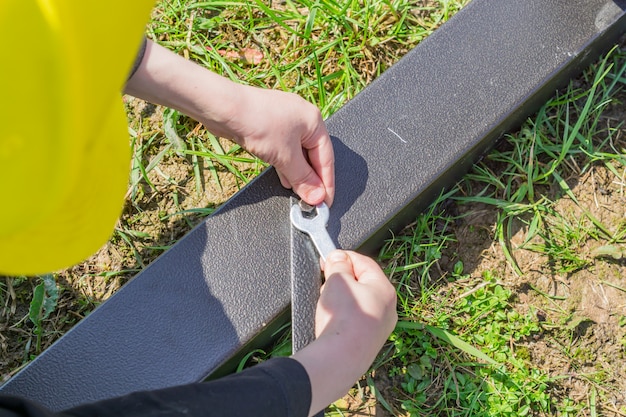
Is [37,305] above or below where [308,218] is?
below

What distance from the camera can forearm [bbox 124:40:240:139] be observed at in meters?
1.29

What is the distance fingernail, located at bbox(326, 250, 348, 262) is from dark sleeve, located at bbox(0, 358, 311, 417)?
30 centimetres

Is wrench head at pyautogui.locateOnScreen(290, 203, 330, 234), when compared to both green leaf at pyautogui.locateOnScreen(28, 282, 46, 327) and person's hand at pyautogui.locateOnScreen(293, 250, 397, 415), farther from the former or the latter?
green leaf at pyautogui.locateOnScreen(28, 282, 46, 327)

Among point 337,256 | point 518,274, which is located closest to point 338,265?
point 337,256

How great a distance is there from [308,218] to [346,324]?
0.92 feet

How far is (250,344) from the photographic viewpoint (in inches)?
58.3

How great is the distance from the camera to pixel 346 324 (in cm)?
131

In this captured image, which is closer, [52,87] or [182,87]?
[52,87]

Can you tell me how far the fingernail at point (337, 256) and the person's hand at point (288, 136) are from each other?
0.41 feet

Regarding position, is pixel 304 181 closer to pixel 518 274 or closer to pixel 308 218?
pixel 308 218

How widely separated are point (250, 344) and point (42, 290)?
56cm

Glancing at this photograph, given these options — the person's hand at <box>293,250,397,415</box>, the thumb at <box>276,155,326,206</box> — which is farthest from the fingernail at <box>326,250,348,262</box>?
the thumb at <box>276,155,326,206</box>

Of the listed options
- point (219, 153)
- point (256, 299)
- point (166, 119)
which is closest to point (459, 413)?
point (256, 299)

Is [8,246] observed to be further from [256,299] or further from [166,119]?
[166,119]
